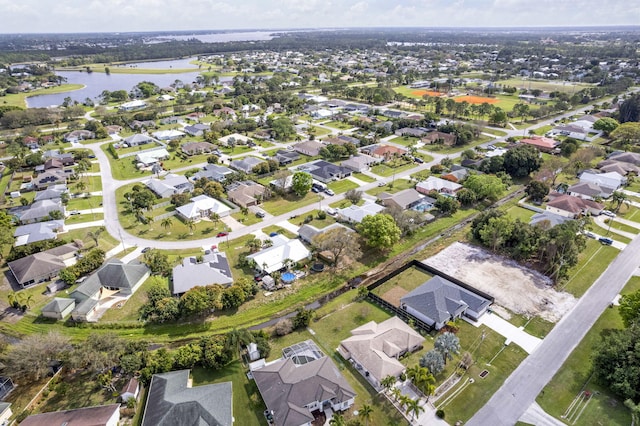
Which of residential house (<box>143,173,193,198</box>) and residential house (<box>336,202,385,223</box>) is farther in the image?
residential house (<box>143,173,193,198</box>)

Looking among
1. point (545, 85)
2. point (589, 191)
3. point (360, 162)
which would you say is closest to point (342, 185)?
point (360, 162)

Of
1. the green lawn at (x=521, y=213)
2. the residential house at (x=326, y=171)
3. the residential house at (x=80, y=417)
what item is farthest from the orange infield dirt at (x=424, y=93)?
the residential house at (x=80, y=417)

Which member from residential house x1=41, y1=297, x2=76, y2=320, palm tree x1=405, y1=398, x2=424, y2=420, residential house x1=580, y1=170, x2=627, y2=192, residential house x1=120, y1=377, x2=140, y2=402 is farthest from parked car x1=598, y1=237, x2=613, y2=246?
residential house x1=41, y1=297, x2=76, y2=320

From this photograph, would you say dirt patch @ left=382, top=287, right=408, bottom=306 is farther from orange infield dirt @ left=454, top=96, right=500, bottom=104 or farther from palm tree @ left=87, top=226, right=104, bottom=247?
orange infield dirt @ left=454, top=96, right=500, bottom=104

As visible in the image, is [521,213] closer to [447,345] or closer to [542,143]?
[447,345]

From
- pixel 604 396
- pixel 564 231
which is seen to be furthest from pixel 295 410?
pixel 564 231
